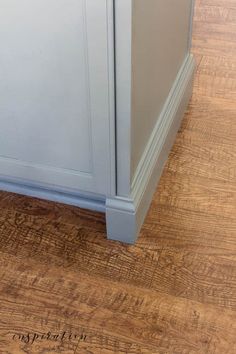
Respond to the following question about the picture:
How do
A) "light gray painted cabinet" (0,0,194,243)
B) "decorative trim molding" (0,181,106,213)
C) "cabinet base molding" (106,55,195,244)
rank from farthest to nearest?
1. "decorative trim molding" (0,181,106,213)
2. "cabinet base molding" (106,55,195,244)
3. "light gray painted cabinet" (0,0,194,243)

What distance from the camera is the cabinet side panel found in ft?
3.83

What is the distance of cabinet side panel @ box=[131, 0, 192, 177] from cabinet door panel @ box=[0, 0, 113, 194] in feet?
0.27

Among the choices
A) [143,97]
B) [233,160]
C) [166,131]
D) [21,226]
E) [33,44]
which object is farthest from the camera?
[233,160]

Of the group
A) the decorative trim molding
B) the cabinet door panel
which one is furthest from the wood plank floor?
the cabinet door panel

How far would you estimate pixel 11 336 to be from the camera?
1181mm

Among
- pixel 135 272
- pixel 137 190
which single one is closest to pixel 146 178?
pixel 137 190

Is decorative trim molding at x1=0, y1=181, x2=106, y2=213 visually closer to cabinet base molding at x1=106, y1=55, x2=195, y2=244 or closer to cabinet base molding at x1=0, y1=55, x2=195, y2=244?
cabinet base molding at x1=0, y1=55, x2=195, y2=244

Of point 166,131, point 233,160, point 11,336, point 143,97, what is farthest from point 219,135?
point 11,336

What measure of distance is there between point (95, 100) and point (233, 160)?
0.67 metres

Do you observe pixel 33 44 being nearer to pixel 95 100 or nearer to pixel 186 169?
pixel 95 100

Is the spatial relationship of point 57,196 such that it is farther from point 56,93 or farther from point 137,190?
point 56,93

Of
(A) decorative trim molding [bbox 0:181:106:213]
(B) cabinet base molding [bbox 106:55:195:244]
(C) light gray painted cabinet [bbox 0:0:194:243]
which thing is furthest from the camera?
(A) decorative trim molding [bbox 0:181:106:213]

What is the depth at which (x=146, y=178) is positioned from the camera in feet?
4.63

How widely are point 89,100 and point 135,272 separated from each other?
1.49ft
